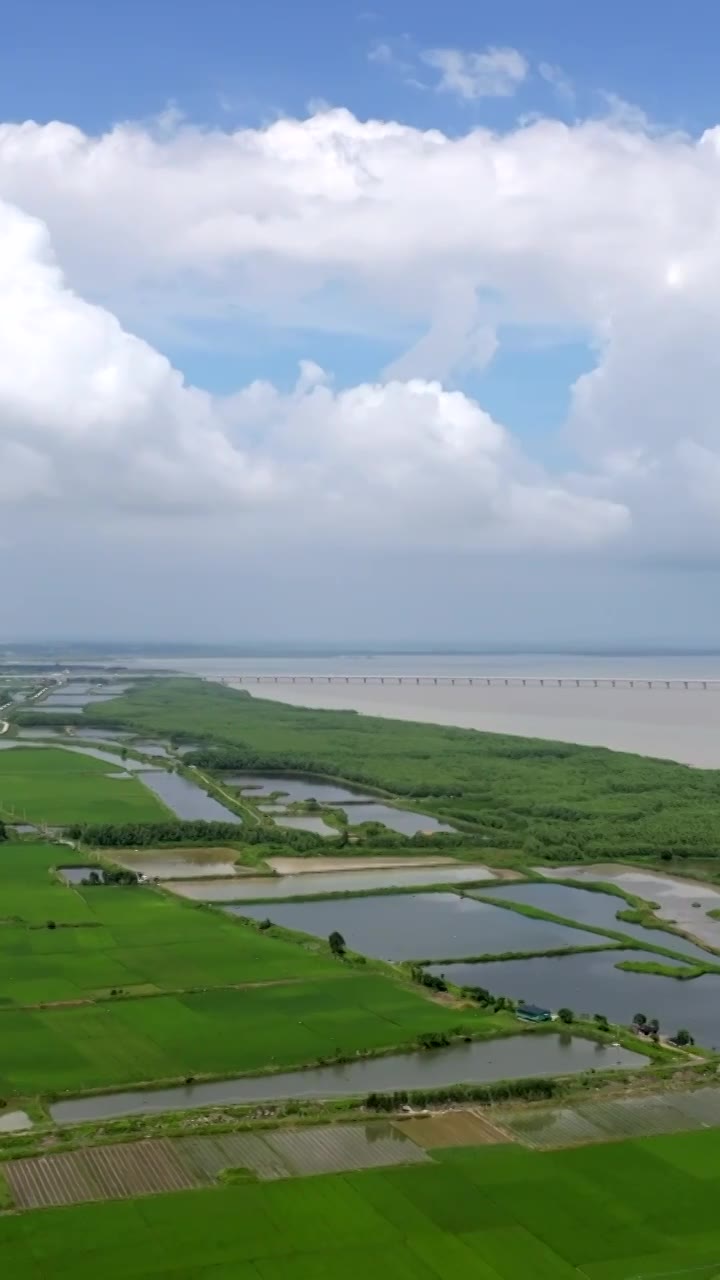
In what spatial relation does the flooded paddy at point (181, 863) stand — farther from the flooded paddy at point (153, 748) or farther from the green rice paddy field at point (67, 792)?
the flooded paddy at point (153, 748)

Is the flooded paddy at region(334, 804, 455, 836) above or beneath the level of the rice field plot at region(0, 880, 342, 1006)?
above

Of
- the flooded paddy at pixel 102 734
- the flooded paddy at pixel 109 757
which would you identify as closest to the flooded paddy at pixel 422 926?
the flooded paddy at pixel 109 757

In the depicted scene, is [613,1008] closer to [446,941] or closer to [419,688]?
[446,941]

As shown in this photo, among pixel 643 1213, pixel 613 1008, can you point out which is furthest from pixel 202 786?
pixel 643 1213

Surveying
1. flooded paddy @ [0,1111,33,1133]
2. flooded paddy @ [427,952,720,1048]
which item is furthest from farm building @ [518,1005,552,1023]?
flooded paddy @ [0,1111,33,1133]

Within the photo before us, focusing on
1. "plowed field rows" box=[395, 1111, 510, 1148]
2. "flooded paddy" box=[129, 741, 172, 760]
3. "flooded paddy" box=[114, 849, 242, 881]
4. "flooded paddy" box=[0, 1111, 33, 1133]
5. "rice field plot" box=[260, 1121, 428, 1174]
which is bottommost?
"flooded paddy" box=[0, 1111, 33, 1133]

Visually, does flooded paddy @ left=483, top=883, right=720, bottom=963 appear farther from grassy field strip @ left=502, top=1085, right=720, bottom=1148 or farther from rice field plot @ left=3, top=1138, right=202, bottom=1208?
rice field plot @ left=3, top=1138, right=202, bottom=1208

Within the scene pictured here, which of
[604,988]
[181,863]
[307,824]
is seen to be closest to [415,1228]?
[604,988]
